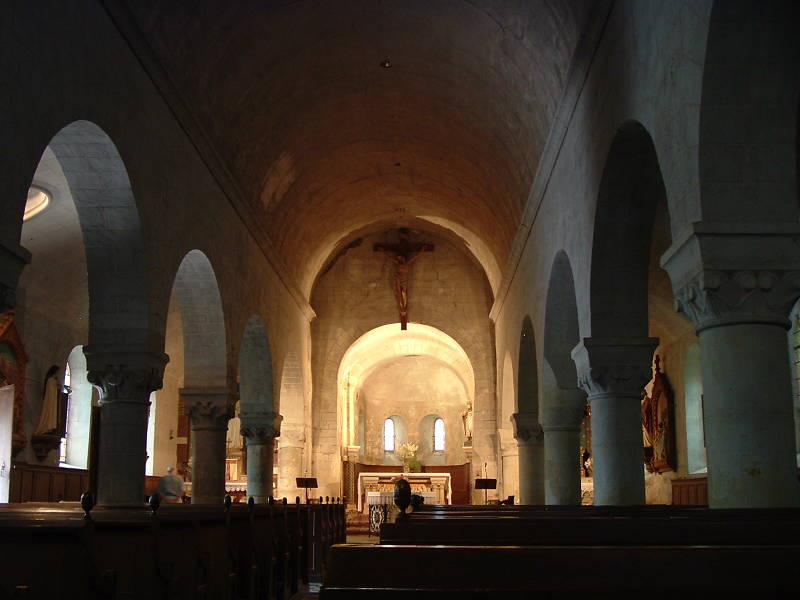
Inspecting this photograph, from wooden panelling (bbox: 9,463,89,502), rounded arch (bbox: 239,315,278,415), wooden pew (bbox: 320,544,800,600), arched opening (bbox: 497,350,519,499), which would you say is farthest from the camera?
arched opening (bbox: 497,350,519,499)

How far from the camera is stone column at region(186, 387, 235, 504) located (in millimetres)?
14898

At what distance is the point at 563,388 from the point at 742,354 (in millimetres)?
8465

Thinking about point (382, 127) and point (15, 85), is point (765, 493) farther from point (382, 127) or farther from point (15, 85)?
point (382, 127)

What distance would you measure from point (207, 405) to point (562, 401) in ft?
19.5

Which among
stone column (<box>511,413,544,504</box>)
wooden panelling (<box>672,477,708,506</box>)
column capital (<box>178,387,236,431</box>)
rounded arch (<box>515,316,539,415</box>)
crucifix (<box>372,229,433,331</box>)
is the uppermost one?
crucifix (<box>372,229,433,331</box>)

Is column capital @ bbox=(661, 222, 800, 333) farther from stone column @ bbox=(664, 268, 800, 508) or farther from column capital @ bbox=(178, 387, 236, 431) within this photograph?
column capital @ bbox=(178, 387, 236, 431)

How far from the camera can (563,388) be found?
49.1ft

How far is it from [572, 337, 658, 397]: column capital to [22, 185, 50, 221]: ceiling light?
9340 millimetres

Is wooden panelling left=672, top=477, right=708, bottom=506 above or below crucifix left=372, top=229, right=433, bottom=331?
below

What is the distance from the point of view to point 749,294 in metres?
6.61

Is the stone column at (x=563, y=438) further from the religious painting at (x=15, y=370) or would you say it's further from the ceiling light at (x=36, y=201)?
the religious painting at (x=15, y=370)

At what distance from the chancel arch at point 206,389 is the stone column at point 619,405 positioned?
6.76m

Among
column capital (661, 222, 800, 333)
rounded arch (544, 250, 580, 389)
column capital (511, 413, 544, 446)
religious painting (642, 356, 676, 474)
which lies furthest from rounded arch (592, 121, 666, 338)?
religious painting (642, 356, 676, 474)

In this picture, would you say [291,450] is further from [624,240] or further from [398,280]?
[624,240]
